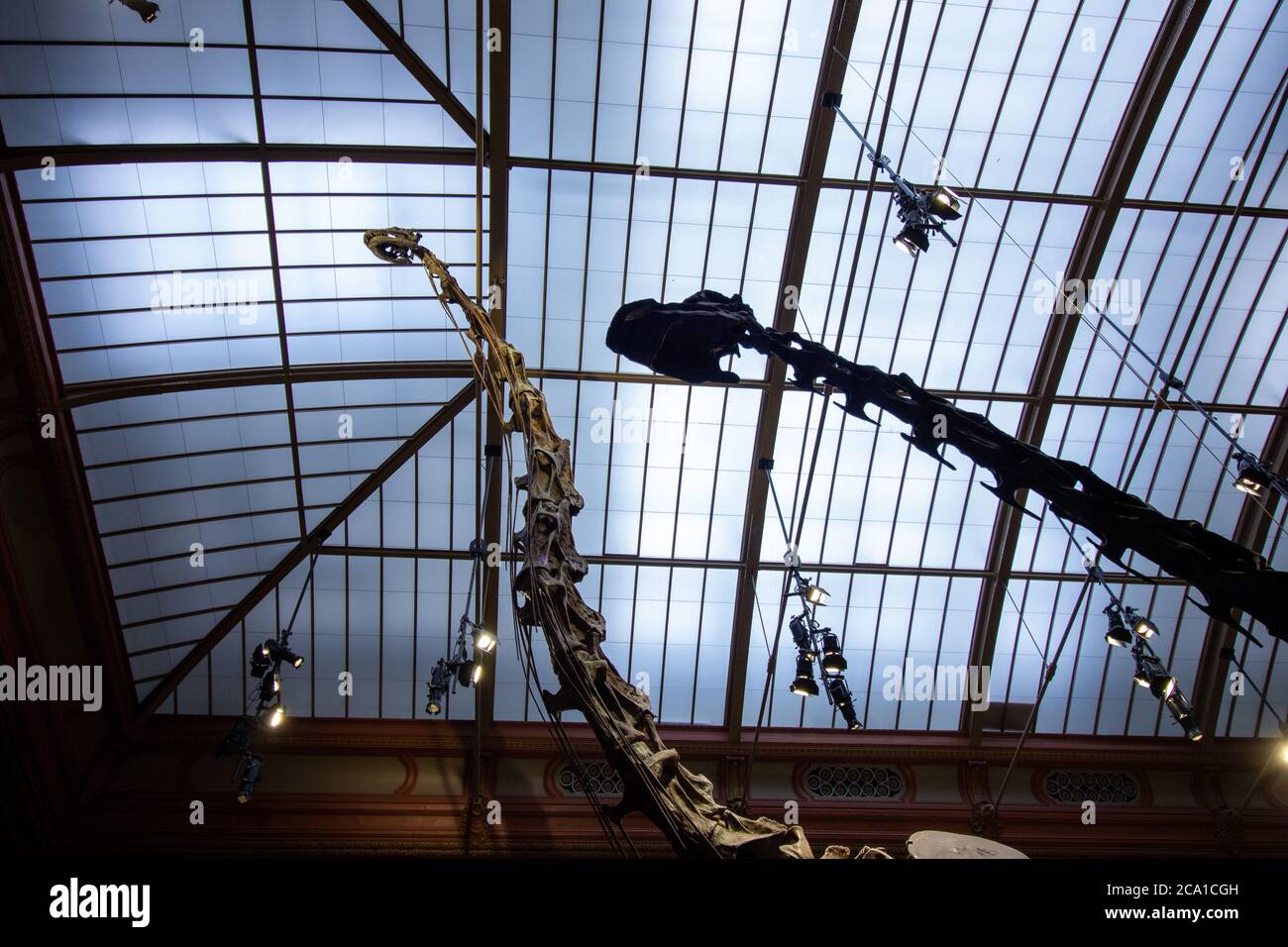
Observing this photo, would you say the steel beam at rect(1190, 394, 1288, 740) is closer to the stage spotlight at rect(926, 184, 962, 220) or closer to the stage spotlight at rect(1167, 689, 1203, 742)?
the stage spotlight at rect(1167, 689, 1203, 742)

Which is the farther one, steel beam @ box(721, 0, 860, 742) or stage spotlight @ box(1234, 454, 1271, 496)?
steel beam @ box(721, 0, 860, 742)

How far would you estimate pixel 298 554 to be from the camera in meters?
17.5

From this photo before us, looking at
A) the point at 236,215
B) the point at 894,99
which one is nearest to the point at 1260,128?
the point at 894,99

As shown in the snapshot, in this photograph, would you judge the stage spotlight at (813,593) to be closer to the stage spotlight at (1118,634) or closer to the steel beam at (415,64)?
the stage spotlight at (1118,634)

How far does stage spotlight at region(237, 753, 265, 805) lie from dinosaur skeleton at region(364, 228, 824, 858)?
34.9 ft

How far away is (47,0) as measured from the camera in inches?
500

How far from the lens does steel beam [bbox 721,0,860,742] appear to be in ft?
46.4

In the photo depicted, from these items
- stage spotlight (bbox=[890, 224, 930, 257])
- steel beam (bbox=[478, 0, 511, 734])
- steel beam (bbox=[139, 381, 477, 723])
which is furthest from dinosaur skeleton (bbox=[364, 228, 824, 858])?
steel beam (bbox=[139, 381, 477, 723])

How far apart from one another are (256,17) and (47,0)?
3.05 m

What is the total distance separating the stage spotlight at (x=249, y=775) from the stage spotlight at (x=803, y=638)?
408 inches

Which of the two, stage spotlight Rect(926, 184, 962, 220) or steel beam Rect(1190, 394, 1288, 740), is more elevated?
stage spotlight Rect(926, 184, 962, 220)

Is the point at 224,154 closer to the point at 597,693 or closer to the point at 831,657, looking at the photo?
the point at 597,693

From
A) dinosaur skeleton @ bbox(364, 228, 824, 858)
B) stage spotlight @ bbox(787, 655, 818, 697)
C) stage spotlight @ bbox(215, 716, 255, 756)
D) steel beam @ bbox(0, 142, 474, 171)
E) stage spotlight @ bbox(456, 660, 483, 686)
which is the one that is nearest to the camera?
dinosaur skeleton @ bbox(364, 228, 824, 858)

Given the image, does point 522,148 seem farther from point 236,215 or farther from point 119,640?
point 119,640
